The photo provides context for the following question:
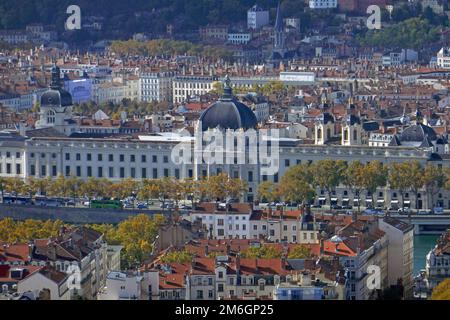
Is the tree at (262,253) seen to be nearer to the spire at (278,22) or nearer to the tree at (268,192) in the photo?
the tree at (268,192)

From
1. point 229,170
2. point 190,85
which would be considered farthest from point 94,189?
point 190,85

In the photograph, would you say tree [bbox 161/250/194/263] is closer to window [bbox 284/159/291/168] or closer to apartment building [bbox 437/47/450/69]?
window [bbox 284/159/291/168]

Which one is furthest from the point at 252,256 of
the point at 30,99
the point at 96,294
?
the point at 30,99

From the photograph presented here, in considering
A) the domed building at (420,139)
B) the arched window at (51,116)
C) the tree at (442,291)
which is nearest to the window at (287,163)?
the domed building at (420,139)

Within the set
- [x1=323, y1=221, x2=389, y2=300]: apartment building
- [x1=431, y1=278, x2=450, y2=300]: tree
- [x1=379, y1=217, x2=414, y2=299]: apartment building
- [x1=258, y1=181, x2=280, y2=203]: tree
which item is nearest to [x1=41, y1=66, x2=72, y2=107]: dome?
[x1=258, y1=181, x2=280, y2=203]: tree

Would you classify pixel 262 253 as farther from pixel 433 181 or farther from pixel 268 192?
pixel 433 181
